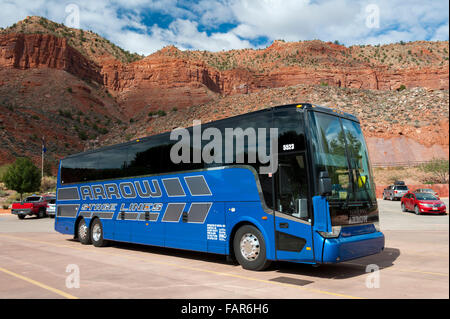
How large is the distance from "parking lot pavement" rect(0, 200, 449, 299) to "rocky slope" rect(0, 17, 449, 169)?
54416 millimetres

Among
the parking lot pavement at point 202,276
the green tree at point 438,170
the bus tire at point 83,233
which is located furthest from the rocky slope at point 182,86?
the parking lot pavement at point 202,276

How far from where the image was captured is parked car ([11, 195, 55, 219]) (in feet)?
97.3

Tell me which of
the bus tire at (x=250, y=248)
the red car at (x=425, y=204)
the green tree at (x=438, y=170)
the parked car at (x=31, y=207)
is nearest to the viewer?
the bus tire at (x=250, y=248)

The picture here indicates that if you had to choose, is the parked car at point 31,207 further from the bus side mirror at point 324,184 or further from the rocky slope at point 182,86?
the rocky slope at point 182,86

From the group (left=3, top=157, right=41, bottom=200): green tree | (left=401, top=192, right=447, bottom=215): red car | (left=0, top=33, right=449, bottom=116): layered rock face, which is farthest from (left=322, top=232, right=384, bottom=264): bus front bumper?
(left=0, top=33, right=449, bottom=116): layered rock face

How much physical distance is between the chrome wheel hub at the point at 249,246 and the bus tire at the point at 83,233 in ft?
26.9

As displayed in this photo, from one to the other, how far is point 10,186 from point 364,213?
42.0 meters

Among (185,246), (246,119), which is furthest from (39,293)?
(246,119)

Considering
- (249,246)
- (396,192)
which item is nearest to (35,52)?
(396,192)

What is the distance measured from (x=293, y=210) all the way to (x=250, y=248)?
5.21 ft

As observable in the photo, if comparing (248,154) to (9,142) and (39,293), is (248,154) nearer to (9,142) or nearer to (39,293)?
(39,293)

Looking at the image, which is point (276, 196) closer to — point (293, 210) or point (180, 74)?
point (293, 210)

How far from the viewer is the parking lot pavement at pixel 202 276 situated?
702cm

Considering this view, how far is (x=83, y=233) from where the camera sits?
15.5m
